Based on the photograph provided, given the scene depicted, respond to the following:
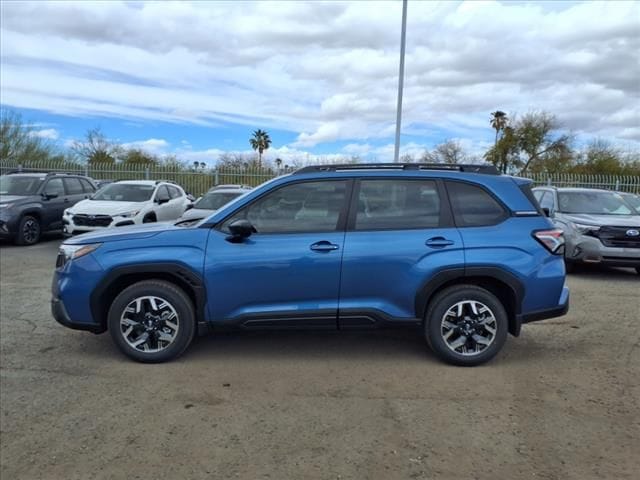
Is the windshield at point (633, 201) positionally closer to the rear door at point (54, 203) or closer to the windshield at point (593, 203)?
the windshield at point (593, 203)

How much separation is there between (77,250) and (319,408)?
106 inches

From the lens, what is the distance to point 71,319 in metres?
4.89

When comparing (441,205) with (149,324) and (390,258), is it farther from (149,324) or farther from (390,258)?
(149,324)

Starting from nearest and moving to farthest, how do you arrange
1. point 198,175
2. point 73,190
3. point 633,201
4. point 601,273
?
point 601,273, point 633,201, point 73,190, point 198,175

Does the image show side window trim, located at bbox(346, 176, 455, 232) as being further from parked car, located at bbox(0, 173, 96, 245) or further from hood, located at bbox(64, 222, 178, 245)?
parked car, located at bbox(0, 173, 96, 245)

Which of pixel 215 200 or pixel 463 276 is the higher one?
pixel 215 200

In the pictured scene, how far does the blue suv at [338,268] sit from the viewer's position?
4703 millimetres

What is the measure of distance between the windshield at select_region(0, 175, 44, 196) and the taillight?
12198 millimetres

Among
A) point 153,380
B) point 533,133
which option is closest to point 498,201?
point 153,380

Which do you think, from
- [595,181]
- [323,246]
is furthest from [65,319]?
[595,181]

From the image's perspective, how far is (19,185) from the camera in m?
13.3

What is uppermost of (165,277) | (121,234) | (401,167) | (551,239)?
(401,167)

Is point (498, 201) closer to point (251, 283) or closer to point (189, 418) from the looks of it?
point (251, 283)

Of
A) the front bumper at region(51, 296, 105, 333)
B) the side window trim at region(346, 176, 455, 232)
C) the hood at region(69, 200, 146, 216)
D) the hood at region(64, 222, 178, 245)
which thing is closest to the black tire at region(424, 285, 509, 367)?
the side window trim at region(346, 176, 455, 232)
